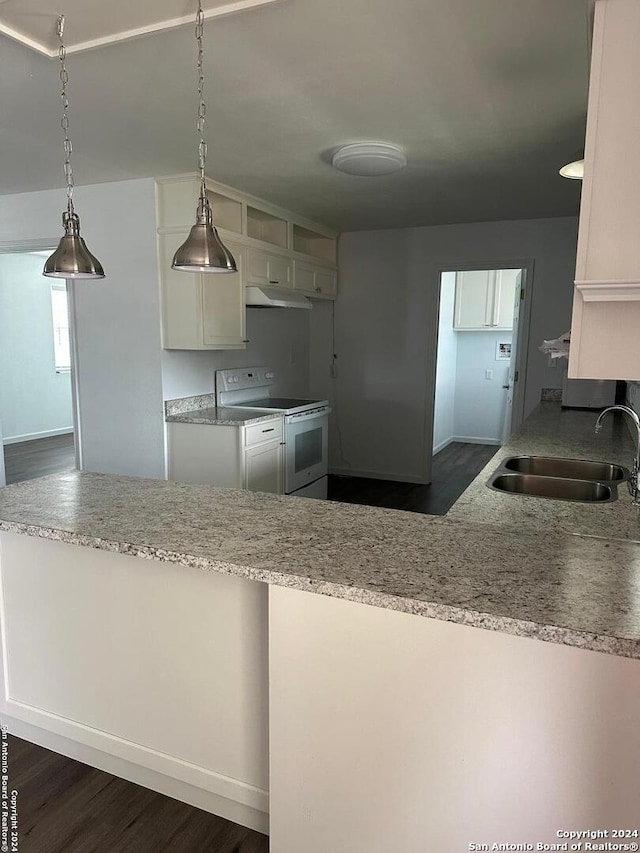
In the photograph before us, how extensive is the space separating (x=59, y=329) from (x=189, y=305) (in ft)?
16.4

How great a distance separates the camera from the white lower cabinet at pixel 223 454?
3.58m

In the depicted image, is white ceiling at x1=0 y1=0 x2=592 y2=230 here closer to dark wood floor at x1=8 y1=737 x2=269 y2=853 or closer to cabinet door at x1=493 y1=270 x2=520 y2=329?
dark wood floor at x1=8 y1=737 x2=269 y2=853

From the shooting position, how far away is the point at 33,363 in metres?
7.29

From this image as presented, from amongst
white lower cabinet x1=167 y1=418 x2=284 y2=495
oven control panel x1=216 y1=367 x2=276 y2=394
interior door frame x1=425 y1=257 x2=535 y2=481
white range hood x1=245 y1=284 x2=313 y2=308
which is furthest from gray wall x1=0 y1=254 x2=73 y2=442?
interior door frame x1=425 y1=257 x2=535 y2=481

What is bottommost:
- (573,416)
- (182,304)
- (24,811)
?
(24,811)

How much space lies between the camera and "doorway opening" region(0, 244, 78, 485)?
6809mm

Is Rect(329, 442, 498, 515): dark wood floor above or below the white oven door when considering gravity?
below

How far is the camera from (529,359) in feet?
16.0

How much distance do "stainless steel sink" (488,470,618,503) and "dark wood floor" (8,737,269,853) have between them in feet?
4.88

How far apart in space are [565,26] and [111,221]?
284cm

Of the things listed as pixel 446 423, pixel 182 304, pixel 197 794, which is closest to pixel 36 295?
pixel 182 304

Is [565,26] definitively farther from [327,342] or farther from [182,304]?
[327,342]

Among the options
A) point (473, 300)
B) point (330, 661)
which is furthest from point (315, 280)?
point (330, 661)

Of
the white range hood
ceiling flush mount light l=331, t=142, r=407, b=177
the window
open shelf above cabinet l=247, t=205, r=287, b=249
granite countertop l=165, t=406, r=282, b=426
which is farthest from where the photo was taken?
the window
